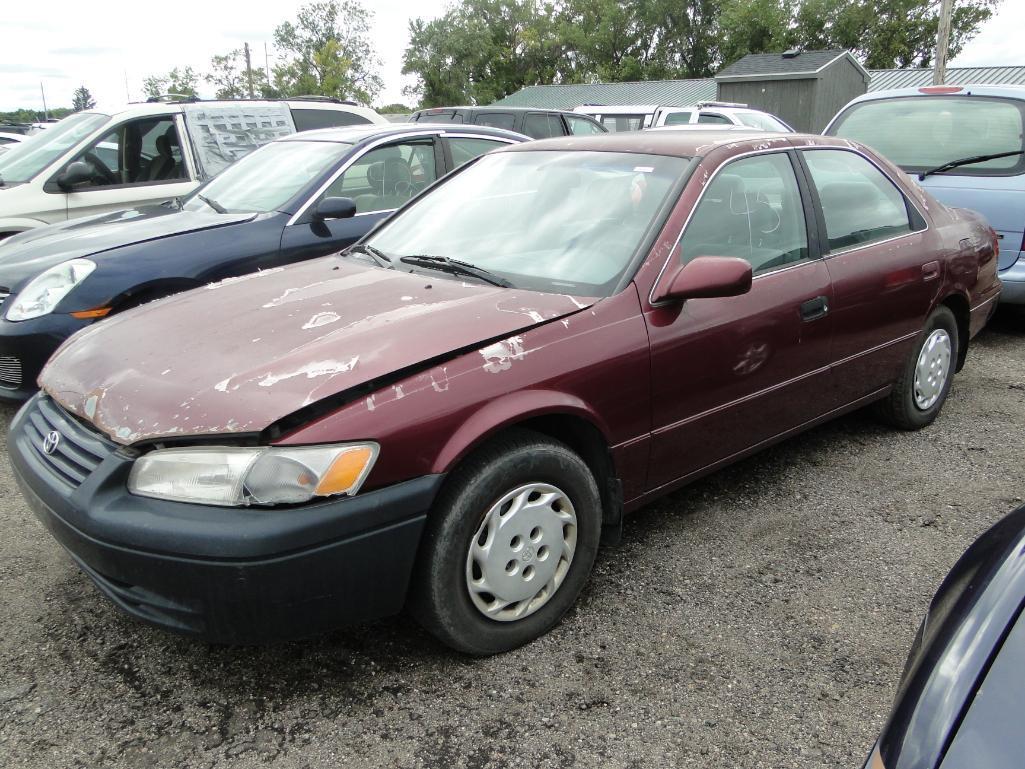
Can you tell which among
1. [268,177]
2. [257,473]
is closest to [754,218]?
[257,473]

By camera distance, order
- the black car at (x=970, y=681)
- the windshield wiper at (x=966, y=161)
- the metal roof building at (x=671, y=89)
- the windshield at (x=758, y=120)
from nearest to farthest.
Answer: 1. the black car at (x=970, y=681)
2. the windshield wiper at (x=966, y=161)
3. the windshield at (x=758, y=120)
4. the metal roof building at (x=671, y=89)

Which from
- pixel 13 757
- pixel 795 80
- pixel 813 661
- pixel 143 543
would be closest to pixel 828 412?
pixel 813 661

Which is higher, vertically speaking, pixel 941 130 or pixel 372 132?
pixel 372 132

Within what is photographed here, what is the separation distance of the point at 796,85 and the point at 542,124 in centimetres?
2337

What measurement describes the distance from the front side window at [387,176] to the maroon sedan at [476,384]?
1.62m

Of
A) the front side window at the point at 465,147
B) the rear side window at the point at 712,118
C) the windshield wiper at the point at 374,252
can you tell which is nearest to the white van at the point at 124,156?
the front side window at the point at 465,147

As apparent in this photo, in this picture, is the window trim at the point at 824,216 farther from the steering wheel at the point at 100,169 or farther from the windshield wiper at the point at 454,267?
→ the steering wheel at the point at 100,169

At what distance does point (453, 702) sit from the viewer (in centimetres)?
239

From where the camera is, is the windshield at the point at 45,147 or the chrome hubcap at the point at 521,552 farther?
the windshield at the point at 45,147

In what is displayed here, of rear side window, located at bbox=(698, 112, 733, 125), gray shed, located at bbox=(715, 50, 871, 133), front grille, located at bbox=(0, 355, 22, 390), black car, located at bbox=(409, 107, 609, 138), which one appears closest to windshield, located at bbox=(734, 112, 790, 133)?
rear side window, located at bbox=(698, 112, 733, 125)

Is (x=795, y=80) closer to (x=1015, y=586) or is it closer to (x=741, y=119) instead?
(x=741, y=119)

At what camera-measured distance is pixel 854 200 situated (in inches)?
151

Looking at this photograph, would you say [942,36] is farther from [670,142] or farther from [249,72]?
[249,72]

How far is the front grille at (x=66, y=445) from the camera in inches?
92.1
